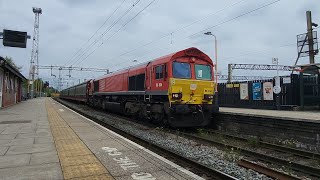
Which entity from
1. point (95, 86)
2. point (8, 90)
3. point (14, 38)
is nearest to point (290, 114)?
point (14, 38)

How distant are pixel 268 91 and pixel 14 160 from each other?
18409 millimetres

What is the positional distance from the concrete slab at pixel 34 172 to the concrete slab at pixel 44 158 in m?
0.38

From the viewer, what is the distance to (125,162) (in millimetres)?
7527

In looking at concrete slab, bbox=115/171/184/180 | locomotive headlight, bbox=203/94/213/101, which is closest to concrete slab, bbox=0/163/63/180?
concrete slab, bbox=115/171/184/180

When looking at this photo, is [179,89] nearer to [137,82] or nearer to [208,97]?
[208,97]

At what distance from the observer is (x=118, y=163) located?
7.40 metres

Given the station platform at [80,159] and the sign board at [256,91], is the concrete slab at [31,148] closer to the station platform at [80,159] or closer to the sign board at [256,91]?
the station platform at [80,159]

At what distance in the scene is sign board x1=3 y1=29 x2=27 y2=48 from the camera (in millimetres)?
22722

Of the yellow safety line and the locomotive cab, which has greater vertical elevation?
the locomotive cab

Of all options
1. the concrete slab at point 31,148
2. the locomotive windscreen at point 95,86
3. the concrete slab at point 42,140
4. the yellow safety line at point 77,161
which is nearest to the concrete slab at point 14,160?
the concrete slab at point 31,148

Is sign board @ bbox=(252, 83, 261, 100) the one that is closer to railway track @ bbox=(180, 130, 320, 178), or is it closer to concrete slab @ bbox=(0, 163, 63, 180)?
railway track @ bbox=(180, 130, 320, 178)

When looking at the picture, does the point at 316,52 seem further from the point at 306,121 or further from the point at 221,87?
the point at 306,121

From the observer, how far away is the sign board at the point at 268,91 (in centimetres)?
2250

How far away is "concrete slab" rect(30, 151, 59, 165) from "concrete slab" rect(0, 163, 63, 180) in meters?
0.38
